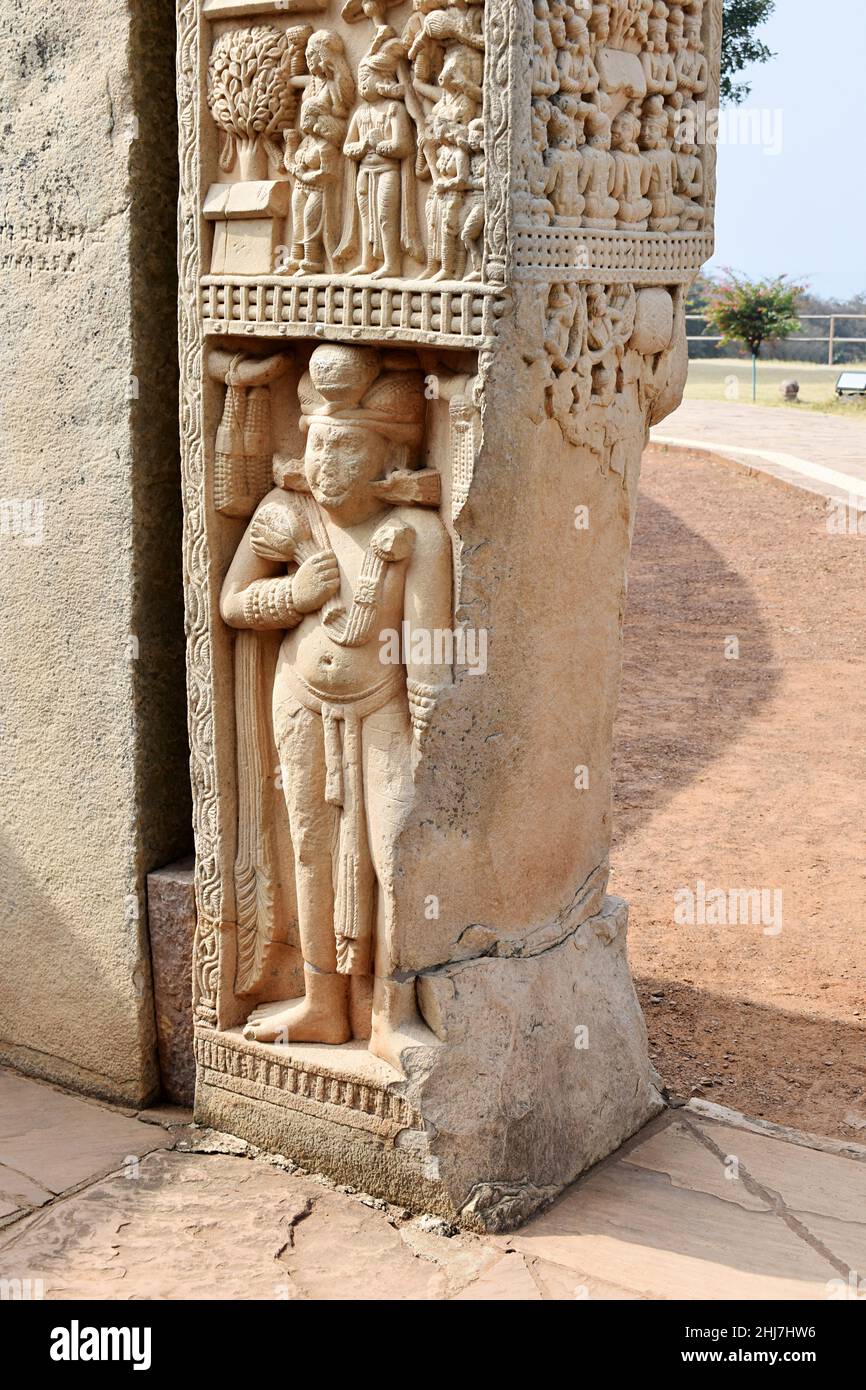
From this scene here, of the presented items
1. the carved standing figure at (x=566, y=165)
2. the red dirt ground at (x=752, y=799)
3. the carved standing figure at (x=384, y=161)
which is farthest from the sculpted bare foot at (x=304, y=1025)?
the carved standing figure at (x=566, y=165)

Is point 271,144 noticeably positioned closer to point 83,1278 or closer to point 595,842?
point 595,842

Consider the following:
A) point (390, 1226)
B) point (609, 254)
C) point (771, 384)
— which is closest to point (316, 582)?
point (609, 254)

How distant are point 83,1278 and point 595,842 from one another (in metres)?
1.64

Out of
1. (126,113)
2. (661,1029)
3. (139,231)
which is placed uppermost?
(126,113)

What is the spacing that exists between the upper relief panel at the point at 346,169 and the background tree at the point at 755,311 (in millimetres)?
22484

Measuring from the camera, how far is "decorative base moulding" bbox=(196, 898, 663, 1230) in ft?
12.0

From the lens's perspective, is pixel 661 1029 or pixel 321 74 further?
pixel 661 1029

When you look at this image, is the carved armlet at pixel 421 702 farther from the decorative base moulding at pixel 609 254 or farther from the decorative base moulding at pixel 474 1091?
the decorative base moulding at pixel 609 254

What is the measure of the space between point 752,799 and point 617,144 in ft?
14.3

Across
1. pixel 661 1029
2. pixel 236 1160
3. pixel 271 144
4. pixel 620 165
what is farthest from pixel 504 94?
pixel 661 1029

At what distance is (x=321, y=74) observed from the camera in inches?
137

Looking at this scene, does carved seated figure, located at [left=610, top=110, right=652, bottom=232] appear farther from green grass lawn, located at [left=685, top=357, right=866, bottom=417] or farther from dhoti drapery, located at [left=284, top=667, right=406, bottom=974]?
green grass lawn, located at [left=685, top=357, right=866, bottom=417]

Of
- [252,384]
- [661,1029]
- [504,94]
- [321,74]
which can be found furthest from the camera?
[661,1029]

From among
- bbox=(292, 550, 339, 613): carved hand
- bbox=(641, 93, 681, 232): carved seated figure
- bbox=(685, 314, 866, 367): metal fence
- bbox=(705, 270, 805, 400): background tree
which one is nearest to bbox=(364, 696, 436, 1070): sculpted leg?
bbox=(292, 550, 339, 613): carved hand
